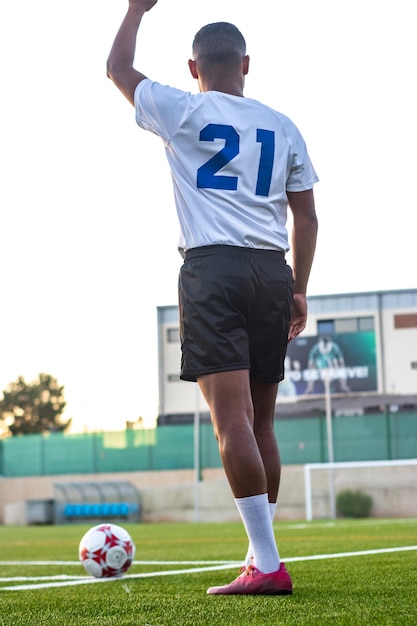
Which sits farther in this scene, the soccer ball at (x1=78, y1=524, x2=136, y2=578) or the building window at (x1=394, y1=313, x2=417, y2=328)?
the building window at (x1=394, y1=313, x2=417, y2=328)

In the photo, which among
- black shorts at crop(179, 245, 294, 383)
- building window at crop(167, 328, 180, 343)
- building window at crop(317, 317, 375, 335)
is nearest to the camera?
black shorts at crop(179, 245, 294, 383)

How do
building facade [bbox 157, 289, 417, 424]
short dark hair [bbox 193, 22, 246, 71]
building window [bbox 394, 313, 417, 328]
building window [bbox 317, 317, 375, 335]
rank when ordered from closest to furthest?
1. short dark hair [bbox 193, 22, 246, 71]
2. building facade [bbox 157, 289, 417, 424]
3. building window [bbox 394, 313, 417, 328]
4. building window [bbox 317, 317, 375, 335]

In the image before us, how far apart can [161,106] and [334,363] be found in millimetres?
41725

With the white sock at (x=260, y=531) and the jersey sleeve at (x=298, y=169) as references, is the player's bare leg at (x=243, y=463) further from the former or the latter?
the jersey sleeve at (x=298, y=169)

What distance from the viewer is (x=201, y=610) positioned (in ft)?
9.69

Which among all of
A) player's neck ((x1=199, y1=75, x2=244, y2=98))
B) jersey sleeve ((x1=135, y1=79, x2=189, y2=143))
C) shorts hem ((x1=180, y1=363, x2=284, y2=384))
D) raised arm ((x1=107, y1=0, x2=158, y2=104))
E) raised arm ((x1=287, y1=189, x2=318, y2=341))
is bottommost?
shorts hem ((x1=180, y1=363, x2=284, y2=384))

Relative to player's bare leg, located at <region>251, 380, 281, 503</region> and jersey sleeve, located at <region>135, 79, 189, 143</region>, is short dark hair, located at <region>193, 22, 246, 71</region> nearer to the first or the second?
jersey sleeve, located at <region>135, 79, 189, 143</region>

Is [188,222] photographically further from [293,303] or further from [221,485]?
[221,485]

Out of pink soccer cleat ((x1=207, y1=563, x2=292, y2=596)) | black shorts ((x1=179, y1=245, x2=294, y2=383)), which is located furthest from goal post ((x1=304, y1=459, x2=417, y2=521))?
pink soccer cleat ((x1=207, y1=563, x2=292, y2=596))

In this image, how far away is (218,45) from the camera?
12.1 feet

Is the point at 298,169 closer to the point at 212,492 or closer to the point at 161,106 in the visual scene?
the point at 161,106

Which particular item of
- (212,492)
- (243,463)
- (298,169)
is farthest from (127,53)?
(212,492)

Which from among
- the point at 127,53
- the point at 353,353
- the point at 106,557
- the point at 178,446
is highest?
the point at 353,353

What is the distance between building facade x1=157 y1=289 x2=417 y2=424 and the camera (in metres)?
44.8
